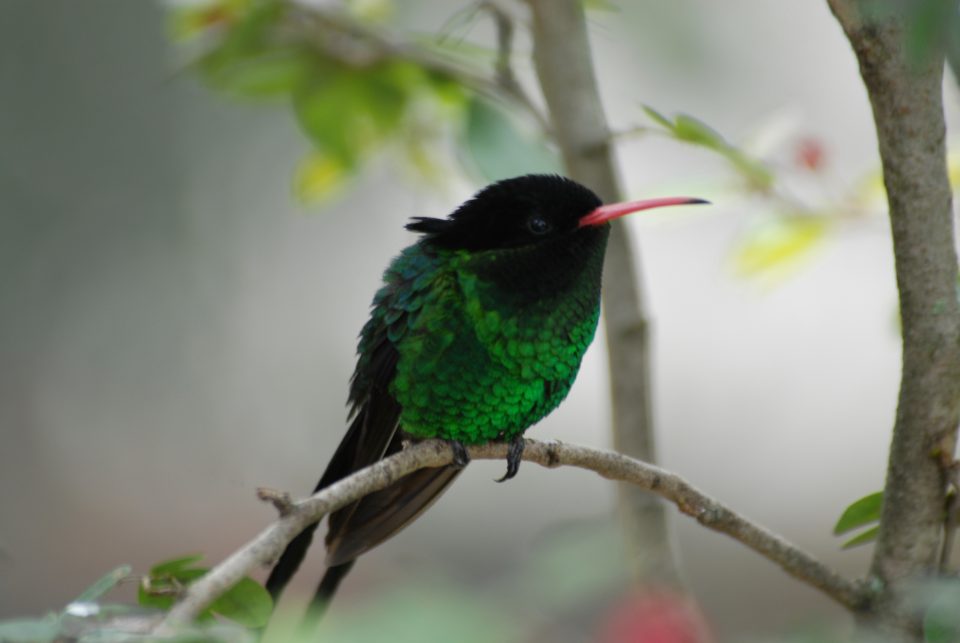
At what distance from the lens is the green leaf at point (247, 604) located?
3.81ft

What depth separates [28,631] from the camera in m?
0.84

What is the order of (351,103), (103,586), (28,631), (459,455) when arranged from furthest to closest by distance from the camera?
(351,103) < (459,455) < (103,586) < (28,631)

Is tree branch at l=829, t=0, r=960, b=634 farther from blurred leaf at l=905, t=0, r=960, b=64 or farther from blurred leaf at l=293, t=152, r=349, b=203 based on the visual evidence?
blurred leaf at l=293, t=152, r=349, b=203

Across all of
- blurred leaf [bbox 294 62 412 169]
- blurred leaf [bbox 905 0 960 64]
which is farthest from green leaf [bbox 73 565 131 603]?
blurred leaf [bbox 294 62 412 169]

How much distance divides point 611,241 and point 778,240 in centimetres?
39

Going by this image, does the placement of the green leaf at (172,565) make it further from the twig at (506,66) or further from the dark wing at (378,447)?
the twig at (506,66)

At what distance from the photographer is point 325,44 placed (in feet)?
8.16

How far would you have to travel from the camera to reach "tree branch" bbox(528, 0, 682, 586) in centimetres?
207

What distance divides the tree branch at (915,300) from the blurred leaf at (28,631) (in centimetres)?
113

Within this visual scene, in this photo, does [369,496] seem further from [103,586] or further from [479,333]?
[103,586]

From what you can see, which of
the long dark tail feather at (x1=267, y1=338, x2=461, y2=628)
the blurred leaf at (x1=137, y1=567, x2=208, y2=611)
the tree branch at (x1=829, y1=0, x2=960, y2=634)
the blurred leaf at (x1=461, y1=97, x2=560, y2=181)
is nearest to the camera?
the blurred leaf at (x1=137, y1=567, x2=208, y2=611)

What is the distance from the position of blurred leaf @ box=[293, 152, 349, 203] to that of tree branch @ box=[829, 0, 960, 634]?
1.51m

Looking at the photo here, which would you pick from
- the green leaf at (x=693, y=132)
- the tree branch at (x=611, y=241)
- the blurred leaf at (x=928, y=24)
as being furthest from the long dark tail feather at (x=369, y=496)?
the blurred leaf at (x=928, y=24)

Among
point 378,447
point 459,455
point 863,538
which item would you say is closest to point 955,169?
point 863,538
